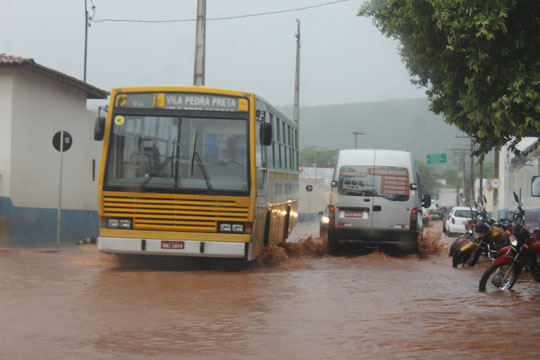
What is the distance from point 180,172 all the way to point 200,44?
8209 millimetres

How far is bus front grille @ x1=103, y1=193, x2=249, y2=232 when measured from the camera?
12766mm

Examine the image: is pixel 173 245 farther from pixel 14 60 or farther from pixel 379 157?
pixel 14 60

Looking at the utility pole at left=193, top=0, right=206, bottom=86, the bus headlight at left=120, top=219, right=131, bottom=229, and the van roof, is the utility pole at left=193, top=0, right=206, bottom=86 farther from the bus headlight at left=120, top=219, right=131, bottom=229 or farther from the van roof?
the bus headlight at left=120, top=219, right=131, bottom=229

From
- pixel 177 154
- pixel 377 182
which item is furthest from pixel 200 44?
pixel 177 154

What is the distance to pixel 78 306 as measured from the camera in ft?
30.2

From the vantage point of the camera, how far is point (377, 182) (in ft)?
57.4

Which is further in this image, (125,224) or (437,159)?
(437,159)

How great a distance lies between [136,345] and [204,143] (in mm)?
6462

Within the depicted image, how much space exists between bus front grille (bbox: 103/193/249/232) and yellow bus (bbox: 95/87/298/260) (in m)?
0.02

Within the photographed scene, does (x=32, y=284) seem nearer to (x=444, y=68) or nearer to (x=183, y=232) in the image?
(x=183, y=232)

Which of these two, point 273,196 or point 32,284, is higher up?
point 273,196

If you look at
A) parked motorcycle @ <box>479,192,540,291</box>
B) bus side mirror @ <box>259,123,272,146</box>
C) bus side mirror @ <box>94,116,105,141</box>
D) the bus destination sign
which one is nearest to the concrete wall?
bus side mirror @ <box>259,123,272,146</box>

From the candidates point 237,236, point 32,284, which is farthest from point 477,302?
point 32,284

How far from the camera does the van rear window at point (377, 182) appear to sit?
1739cm
